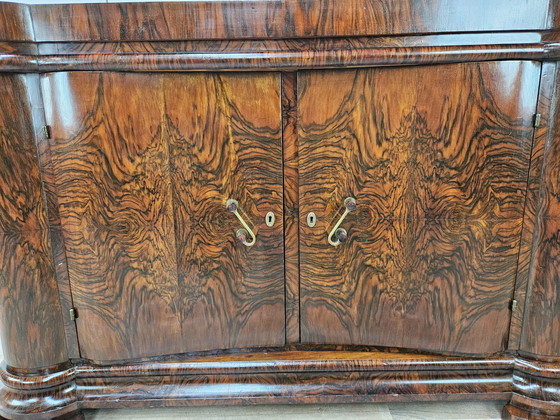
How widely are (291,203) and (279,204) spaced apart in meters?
0.02

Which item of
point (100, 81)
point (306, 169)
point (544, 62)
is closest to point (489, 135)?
point (544, 62)

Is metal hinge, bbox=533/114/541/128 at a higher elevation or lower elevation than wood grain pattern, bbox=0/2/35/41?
lower

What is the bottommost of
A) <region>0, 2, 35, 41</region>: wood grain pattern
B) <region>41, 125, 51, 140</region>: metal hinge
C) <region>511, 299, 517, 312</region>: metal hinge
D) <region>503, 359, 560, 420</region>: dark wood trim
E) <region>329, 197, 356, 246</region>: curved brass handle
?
<region>503, 359, 560, 420</region>: dark wood trim

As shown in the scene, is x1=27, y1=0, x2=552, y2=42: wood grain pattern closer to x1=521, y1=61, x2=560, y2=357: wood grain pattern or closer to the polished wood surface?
the polished wood surface

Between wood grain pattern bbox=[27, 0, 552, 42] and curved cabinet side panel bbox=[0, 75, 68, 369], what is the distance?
0.13m

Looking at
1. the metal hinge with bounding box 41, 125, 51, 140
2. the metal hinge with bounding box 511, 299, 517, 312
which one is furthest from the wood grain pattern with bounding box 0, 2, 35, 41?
the metal hinge with bounding box 511, 299, 517, 312

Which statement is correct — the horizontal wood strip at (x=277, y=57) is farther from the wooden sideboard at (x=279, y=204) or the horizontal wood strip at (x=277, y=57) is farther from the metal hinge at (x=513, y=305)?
the metal hinge at (x=513, y=305)

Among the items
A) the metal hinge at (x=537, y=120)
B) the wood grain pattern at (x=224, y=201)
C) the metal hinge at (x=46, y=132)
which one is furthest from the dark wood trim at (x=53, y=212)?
the metal hinge at (x=537, y=120)

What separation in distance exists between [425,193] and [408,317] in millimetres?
235

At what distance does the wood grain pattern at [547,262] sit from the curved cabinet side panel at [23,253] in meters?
0.83

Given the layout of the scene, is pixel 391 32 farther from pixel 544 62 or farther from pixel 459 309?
pixel 459 309

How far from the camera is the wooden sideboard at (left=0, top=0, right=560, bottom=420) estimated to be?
0.71 metres

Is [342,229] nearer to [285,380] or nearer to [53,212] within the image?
[285,380]

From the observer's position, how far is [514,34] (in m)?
0.71
